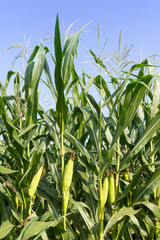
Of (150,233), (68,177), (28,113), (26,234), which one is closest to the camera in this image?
(26,234)

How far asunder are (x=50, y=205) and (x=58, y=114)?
0.59 metres

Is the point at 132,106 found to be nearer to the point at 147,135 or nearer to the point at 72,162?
the point at 147,135

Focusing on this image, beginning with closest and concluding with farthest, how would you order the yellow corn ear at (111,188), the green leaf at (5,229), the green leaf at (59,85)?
the green leaf at (59,85)
the green leaf at (5,229)
the yellow corn ear at (111,188)

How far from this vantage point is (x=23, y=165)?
1.58m

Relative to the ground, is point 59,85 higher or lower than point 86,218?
higher

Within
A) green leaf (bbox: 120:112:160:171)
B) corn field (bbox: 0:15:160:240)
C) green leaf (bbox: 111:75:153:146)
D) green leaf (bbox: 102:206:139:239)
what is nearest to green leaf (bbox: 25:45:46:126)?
corn field (bbox: 0:15:160:240)

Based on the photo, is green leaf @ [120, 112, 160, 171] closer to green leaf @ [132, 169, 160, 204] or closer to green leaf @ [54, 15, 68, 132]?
green leaf @ [132, 169, 160, 204]

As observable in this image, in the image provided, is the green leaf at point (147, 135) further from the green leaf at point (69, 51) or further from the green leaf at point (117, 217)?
the green leaf at point (69, 51)

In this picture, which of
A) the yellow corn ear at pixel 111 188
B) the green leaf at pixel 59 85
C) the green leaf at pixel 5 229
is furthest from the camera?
the yellow corn ear at pixel 111 188

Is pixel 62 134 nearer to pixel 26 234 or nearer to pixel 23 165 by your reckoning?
pixel 23 165

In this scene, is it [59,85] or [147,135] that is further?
[147,135]

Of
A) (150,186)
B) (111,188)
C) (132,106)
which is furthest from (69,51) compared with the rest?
(150,186)

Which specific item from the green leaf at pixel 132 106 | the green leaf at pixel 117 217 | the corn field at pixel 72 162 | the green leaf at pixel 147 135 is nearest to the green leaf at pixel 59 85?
the corn field at pixel 72 162

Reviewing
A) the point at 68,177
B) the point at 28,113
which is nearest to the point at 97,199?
the point at 68,177
